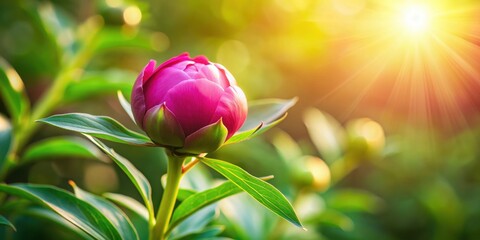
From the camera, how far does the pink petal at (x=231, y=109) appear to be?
0.74 meters

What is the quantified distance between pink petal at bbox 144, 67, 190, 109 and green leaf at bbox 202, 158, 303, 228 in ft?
0.40

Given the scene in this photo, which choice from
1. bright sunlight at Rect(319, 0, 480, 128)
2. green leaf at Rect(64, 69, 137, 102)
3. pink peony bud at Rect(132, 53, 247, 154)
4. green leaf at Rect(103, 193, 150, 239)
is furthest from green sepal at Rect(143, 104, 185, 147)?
bright sunlight at Rect(319, 0, 480, 128)

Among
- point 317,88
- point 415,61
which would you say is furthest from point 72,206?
point 317,88

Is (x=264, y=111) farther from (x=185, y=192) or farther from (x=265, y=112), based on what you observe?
(x=185, y=192)

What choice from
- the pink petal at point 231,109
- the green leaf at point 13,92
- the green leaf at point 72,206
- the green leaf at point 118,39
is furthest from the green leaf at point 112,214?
the green leaf at point 118,39

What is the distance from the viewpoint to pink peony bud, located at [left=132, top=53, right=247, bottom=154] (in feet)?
2.39

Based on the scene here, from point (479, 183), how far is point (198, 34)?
4.09 feet

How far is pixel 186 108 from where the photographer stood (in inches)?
29.0

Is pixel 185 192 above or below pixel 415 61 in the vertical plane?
below

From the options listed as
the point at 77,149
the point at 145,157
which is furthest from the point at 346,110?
the point at 77,149

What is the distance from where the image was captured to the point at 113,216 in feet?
2.93

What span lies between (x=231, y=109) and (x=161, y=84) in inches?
3.9

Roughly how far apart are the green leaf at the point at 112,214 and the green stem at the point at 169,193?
1.8 inches

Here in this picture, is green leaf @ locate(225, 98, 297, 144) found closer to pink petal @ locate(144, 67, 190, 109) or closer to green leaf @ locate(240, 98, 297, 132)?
green leaf @ locate(240, 98, 297, 132)
